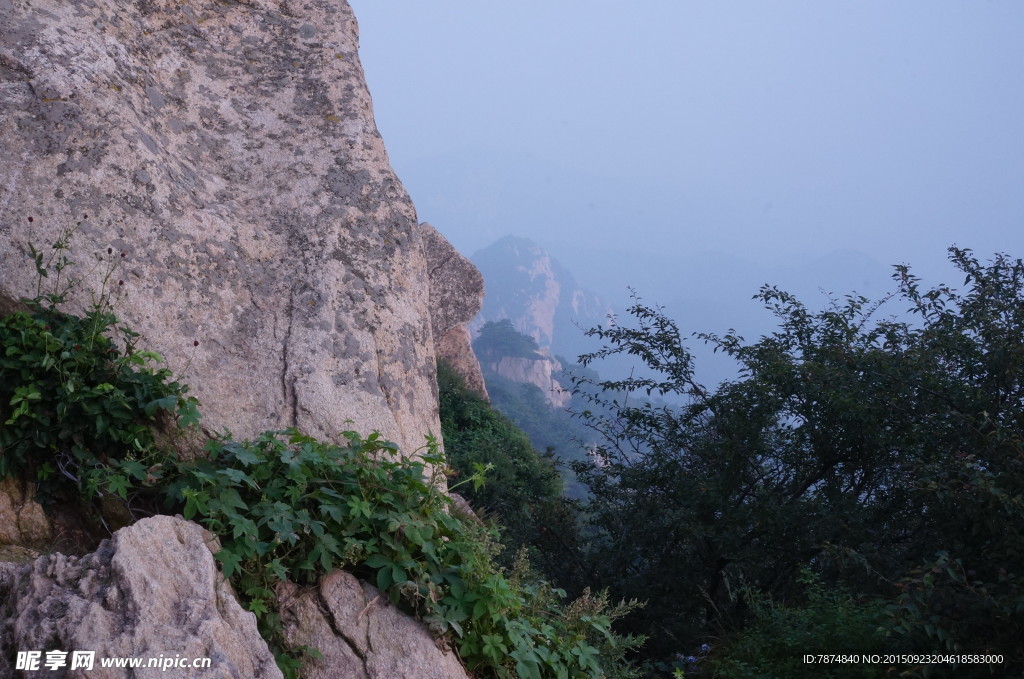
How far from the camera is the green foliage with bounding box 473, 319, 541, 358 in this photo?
6025 centimetres

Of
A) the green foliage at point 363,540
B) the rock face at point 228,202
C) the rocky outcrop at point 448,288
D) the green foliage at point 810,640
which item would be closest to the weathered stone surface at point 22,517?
the green foliage at point 363,540

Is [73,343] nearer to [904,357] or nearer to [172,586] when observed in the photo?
[172,586]

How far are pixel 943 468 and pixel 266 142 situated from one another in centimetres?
508

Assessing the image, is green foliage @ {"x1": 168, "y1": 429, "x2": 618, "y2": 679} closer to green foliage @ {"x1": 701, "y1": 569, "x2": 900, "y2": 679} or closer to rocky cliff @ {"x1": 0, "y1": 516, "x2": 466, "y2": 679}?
rocky cliff @ {"x1": 0, "y1": 516, "x2": 466, "y2": 679}

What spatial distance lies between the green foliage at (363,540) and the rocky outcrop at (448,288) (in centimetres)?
1284

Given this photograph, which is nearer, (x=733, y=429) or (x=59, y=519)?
(x=59, y=519)

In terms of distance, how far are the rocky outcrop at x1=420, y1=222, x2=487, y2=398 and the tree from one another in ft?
28.7

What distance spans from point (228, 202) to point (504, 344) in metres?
55.6

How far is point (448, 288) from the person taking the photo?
57.3 feet

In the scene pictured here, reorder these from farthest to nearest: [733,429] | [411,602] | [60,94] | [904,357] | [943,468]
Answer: [733,429]
[904,357]
[943,468]
[60,94]
[411,602]

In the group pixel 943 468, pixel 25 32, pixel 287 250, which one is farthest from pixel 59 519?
pixel 943 468

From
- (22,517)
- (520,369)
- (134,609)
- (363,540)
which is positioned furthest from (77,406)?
(520,369)

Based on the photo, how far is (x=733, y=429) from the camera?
743 centimetres

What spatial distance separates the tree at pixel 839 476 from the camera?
469 centimetres
